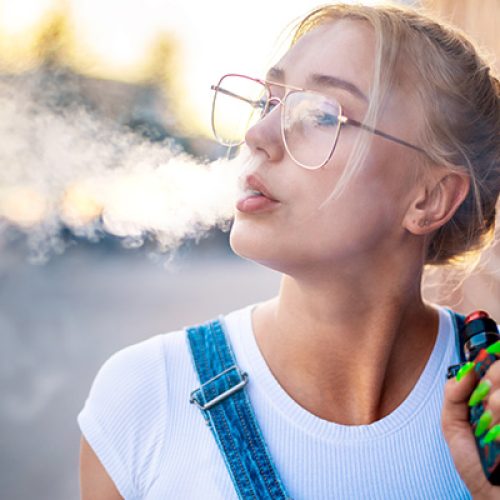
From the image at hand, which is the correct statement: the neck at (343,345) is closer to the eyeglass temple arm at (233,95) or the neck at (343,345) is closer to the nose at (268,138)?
the nose at (268,138)

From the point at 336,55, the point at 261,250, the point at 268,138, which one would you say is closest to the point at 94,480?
the point at 261,250

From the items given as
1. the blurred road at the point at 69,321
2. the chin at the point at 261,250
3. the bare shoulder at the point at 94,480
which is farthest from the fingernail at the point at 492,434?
the blurred road at the point at 69,321

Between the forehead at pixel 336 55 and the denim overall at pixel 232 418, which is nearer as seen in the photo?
the denim overall at pixel 232 418

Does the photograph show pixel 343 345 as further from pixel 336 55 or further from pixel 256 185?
pixel 336 55

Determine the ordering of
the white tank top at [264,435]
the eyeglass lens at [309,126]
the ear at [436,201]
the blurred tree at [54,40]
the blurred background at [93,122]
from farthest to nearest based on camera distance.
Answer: the blurred tree at [54,40]
the blurred background at [93,122]
the ear at [436,201]
the eyeglass lens at [309,126]
the white tank top at [264,435]

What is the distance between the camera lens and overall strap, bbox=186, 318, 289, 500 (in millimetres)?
1399

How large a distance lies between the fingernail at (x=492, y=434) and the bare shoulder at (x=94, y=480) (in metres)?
0.74

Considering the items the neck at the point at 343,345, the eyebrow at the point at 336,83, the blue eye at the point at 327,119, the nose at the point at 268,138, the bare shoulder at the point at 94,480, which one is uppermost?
the eyebrow at the point at 336,83

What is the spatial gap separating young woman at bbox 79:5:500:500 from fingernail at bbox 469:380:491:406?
0.13ft

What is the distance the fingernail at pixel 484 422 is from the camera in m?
1.23

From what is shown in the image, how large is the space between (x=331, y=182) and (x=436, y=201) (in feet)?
1.03

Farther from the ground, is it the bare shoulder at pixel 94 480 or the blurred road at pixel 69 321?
the bare shoulder at pixel 94 480

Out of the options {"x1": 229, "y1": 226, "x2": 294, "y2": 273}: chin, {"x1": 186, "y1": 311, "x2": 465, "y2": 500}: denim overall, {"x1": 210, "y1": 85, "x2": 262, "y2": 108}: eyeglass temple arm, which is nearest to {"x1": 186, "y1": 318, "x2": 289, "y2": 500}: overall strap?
{"x1": 186, "y1": 311, "x2": 465, "y2": 500}: denim overall

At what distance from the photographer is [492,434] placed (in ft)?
3.98
